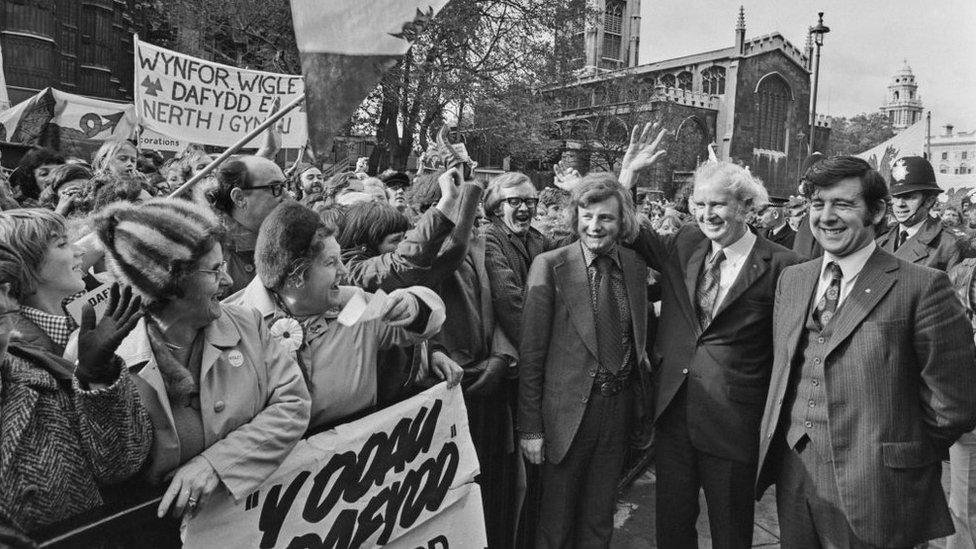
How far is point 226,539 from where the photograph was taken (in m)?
1.92

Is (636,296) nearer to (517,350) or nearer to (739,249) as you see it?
(739,249)

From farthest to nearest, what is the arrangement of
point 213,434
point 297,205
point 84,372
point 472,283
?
1. point 472,283
2. point 297,205
3. point 213,434
4. point 84,372

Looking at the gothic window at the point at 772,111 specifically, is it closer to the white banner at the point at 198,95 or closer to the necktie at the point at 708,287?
the white banner at the point at 198,95

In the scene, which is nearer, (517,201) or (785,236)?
(517,201)

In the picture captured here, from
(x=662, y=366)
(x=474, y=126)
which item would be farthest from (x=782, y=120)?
(x=662, y=366)

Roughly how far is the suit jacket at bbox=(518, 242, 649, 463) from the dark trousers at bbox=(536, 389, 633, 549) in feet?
0.23

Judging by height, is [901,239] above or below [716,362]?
above

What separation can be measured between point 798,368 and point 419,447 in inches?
61.6

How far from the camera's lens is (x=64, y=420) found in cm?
157

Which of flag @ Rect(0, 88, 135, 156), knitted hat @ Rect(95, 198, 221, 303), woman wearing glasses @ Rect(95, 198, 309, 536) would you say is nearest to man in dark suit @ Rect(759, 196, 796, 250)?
woman wearing glasses @ Rect(95, 198, 309, 536)

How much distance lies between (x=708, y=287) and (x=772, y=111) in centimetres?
7047

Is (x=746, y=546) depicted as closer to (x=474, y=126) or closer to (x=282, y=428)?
(x=282, y=428)

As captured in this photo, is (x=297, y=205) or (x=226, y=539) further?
(x=297, y=205)

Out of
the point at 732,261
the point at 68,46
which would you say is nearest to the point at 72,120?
the point at 732,261
